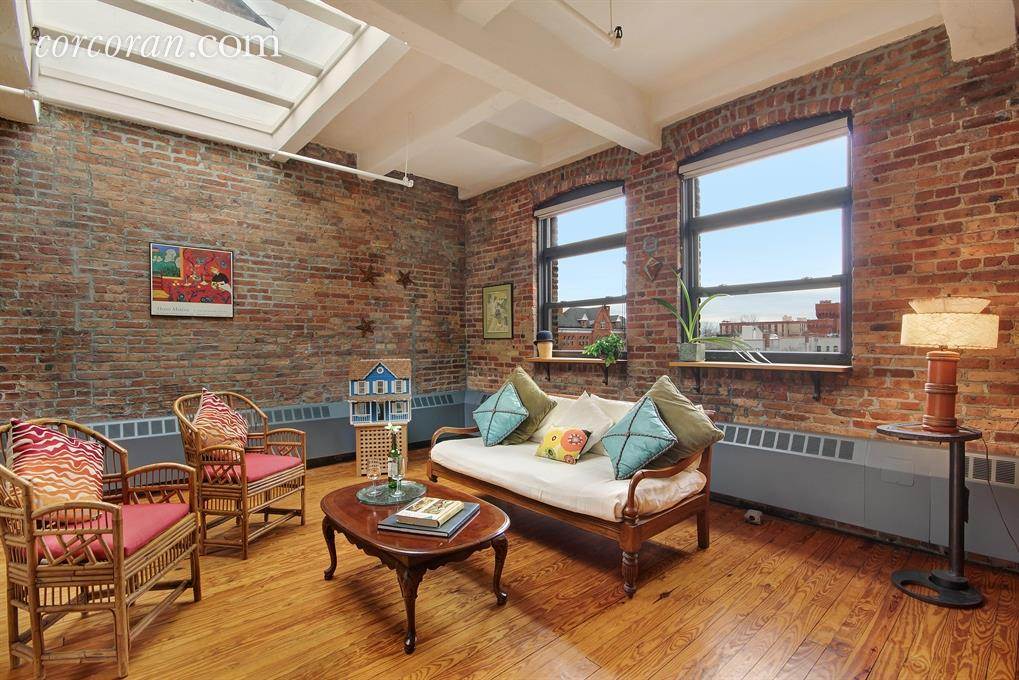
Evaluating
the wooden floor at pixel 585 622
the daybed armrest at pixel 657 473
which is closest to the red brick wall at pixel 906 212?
the daybed armrest at pixel 657 473

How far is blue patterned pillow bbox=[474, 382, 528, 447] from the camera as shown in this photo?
12.7 ft

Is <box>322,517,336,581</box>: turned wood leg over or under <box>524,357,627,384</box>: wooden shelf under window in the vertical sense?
under

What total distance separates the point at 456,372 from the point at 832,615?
15.7 feet

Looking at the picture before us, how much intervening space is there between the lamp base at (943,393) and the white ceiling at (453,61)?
5.79ft

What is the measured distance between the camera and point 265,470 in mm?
3188

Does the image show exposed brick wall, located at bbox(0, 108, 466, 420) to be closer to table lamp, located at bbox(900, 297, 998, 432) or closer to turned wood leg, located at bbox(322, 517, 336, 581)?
turned wood leg, located at bbox(322, 517, 336, 581)

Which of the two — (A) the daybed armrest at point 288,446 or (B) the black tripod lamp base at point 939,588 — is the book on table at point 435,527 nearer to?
(A) the daybed armrest at point 288,446

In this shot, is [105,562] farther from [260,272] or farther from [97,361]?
[260,272]

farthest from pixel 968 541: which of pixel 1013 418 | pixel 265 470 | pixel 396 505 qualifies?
pixel 265 470

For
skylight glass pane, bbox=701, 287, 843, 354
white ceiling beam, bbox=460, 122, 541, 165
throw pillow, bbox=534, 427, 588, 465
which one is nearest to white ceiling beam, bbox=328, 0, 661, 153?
white ceiling beam, bbox=460, 122, 541, 165

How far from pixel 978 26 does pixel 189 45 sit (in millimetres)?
4940

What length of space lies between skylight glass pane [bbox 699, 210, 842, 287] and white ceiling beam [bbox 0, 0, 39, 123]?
15.8 feet

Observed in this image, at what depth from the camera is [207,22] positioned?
317 centimetres

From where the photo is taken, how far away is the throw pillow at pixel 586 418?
352 cm
